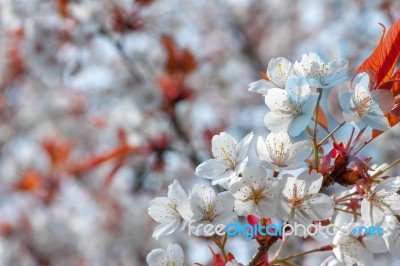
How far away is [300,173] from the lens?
0.79m

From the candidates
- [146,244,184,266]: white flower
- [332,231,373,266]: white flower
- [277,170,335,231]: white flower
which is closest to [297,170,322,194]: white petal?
[277,170,335,231]: white flower

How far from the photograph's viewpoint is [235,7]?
592 centimetres

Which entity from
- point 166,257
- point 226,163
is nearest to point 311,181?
point 226,163

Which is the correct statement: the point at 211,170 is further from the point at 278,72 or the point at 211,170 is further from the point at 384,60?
the point at 384,60

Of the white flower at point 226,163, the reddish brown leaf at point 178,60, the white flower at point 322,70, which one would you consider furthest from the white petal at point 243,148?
the reddish brown leaf at point 178,60

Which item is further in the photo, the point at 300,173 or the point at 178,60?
the point at 178,60

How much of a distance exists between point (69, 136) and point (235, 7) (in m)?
2.13

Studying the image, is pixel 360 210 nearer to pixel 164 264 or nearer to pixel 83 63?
pixel 164 264

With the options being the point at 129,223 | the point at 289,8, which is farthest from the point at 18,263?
the point at 289,8

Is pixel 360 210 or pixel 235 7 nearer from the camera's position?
pixel 360 210

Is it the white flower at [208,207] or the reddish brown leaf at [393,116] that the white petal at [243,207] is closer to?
the white flower at [208,207]

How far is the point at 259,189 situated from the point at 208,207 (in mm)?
82

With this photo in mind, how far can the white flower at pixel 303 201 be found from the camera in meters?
0.78

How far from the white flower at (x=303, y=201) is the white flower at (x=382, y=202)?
0.05 m
